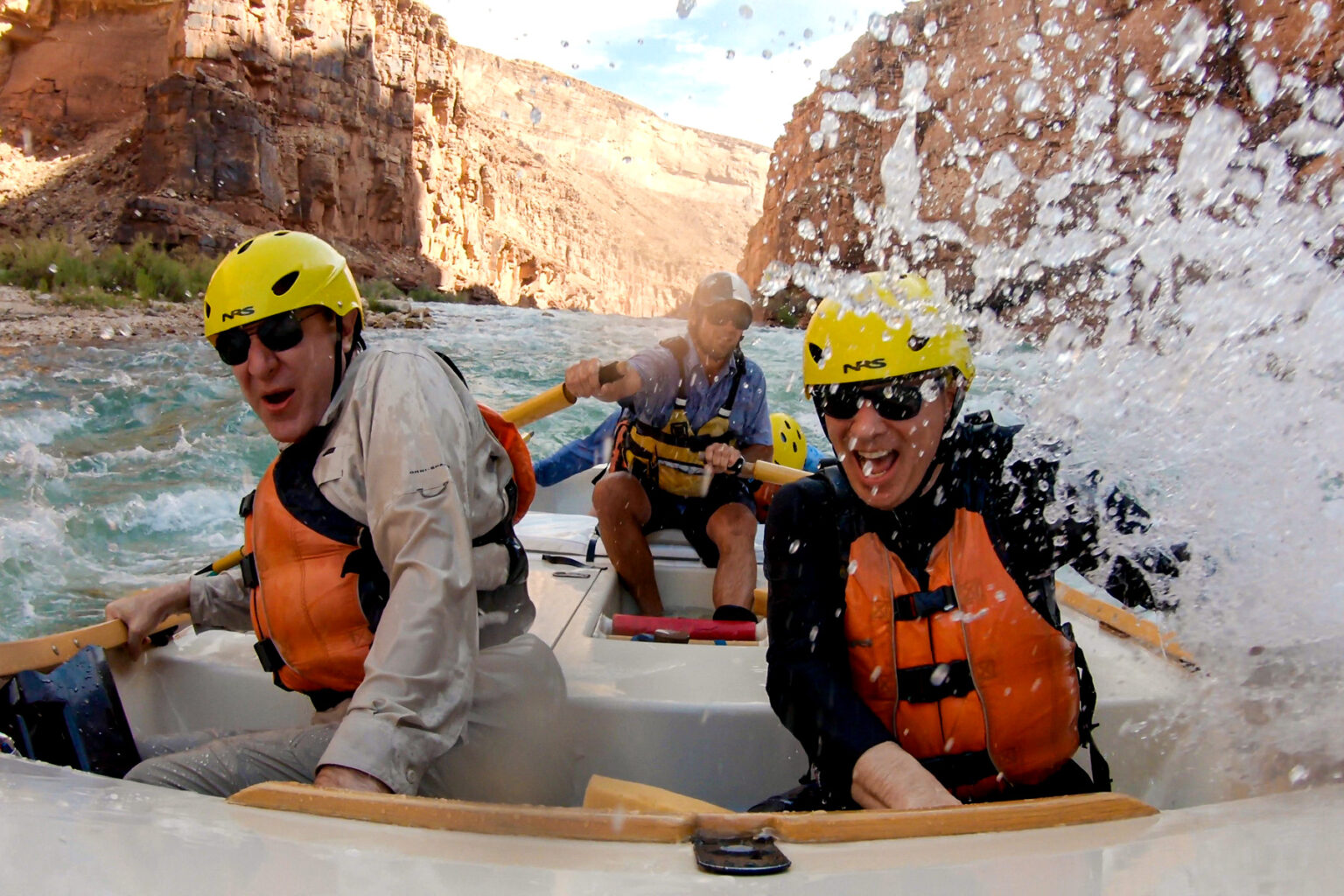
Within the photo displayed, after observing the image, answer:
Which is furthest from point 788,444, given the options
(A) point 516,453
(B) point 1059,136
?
(B) point 1059,136

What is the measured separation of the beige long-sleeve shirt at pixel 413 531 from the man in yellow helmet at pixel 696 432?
1.76 meters

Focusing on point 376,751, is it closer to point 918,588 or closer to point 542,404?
point 918,588

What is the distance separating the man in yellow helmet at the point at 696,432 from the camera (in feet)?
11.7

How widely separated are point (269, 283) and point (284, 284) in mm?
27

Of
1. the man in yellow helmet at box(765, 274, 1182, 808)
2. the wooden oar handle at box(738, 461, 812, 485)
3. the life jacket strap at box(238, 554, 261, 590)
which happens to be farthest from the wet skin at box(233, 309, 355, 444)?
the wooden oar handle at box(738, 461, 812, 485)

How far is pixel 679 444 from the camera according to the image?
144 inches

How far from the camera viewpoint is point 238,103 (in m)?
32.8

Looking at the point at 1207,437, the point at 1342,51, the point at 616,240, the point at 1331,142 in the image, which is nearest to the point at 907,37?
the point at 1342,51

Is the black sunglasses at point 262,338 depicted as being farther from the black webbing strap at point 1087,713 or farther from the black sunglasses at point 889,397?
the black webbing strap at point 1087,713

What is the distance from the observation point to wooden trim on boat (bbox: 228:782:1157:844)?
1.11 m

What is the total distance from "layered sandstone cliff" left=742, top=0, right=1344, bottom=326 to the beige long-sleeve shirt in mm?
8406

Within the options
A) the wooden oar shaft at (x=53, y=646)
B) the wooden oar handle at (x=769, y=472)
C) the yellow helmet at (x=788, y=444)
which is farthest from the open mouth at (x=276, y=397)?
the yellow helmet at (x=788, y=444)

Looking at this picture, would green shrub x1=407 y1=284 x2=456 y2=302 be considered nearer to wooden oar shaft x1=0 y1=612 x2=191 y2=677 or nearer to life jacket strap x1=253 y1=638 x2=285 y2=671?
wooden oar shaft x1=0 y1=612 x2=191 y2=677

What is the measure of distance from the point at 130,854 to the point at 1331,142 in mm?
19379
